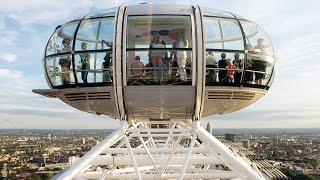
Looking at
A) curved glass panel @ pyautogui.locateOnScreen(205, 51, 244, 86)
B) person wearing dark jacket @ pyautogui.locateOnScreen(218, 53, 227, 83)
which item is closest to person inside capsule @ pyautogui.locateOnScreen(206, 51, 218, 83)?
curved glass panel @ pyautogui.locateOnScreen(205, 51, 244, 86)

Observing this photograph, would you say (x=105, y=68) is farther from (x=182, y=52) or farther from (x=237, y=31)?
(x=237, y=31)

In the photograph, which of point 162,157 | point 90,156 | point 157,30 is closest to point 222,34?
point 157,30

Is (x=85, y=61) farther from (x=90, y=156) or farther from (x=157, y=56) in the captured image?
(x=90, y=156)

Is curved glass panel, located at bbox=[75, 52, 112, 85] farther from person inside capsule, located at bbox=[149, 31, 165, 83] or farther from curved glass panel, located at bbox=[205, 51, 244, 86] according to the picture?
curved glass panel, located at bbox=[205, 51, 244, 86]

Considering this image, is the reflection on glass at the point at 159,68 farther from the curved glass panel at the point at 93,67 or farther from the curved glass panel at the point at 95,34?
the curved glass panel at the point at 95,34

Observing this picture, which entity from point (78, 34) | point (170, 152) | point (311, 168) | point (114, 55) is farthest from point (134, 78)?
point (311, 168)
